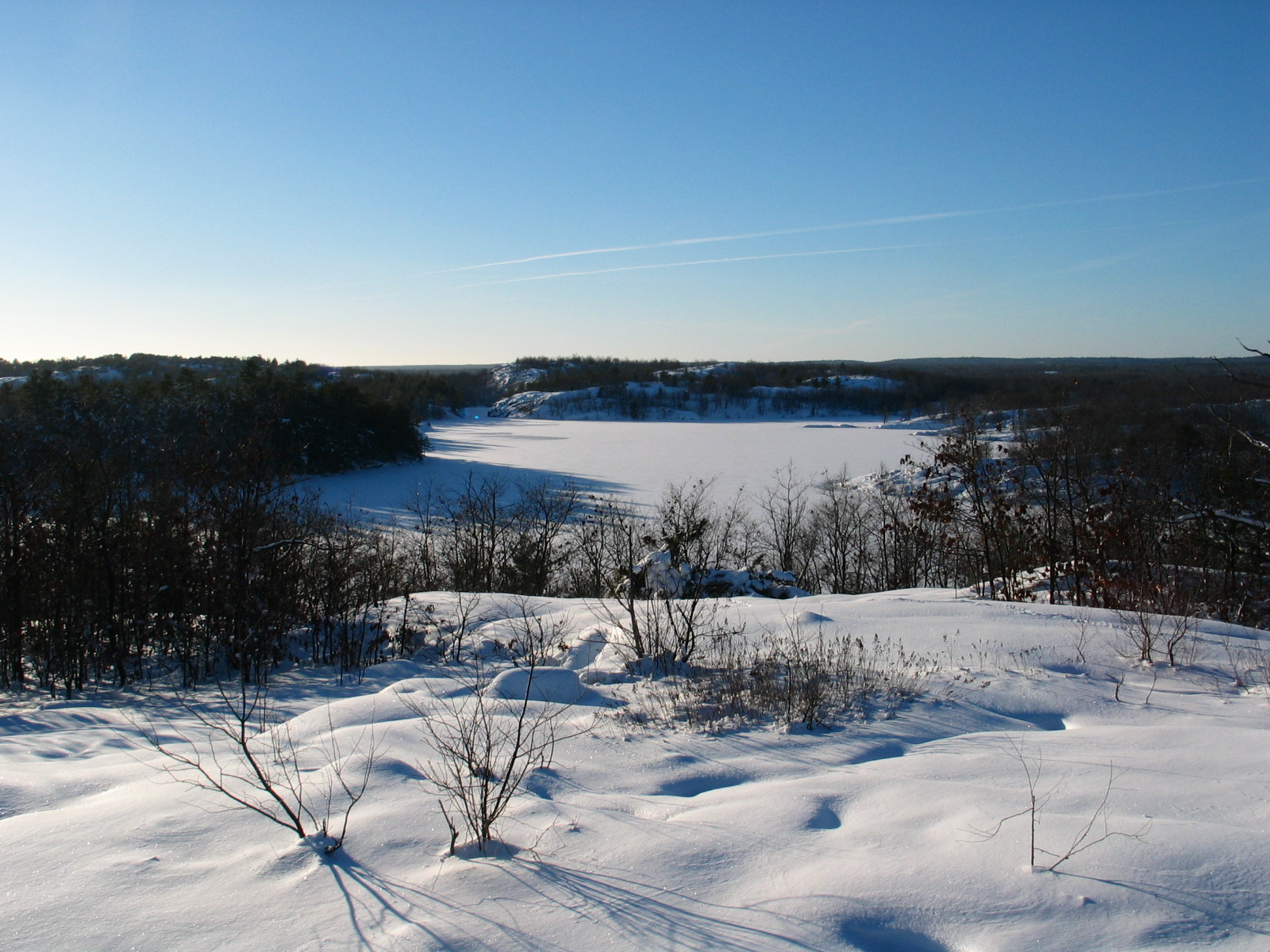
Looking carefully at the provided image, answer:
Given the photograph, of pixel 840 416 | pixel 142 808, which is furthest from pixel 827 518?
pixel 840 416

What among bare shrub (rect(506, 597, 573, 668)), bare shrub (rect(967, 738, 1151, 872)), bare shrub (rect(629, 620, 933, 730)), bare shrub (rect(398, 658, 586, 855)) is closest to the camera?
bare shrub (rect(967, 738, 1151, 872))

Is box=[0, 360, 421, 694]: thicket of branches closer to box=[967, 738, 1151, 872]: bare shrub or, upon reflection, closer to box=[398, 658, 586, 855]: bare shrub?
box=[398, 658, 586, 855]: bare shrub

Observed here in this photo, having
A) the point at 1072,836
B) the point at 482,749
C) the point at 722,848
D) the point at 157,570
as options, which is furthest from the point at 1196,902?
the point at 157,570

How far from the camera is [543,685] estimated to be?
6.81 m

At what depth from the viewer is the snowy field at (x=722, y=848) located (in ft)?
8.88

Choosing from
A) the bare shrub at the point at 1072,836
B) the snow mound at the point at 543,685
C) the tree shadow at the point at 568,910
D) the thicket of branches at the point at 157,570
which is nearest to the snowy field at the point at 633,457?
the thicket of branches at the point at 157,570

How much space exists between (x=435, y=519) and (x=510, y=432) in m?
55.4

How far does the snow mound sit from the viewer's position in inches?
259

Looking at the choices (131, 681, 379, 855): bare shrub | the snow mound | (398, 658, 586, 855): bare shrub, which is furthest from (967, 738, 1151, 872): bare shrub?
the snow mound

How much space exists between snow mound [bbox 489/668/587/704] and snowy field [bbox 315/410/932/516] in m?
23.4

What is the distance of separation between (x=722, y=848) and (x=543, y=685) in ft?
12.1

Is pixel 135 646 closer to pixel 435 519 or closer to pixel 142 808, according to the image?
pixel 142 808

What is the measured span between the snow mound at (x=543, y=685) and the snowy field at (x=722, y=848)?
100 cm

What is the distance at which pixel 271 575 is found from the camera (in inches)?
364
